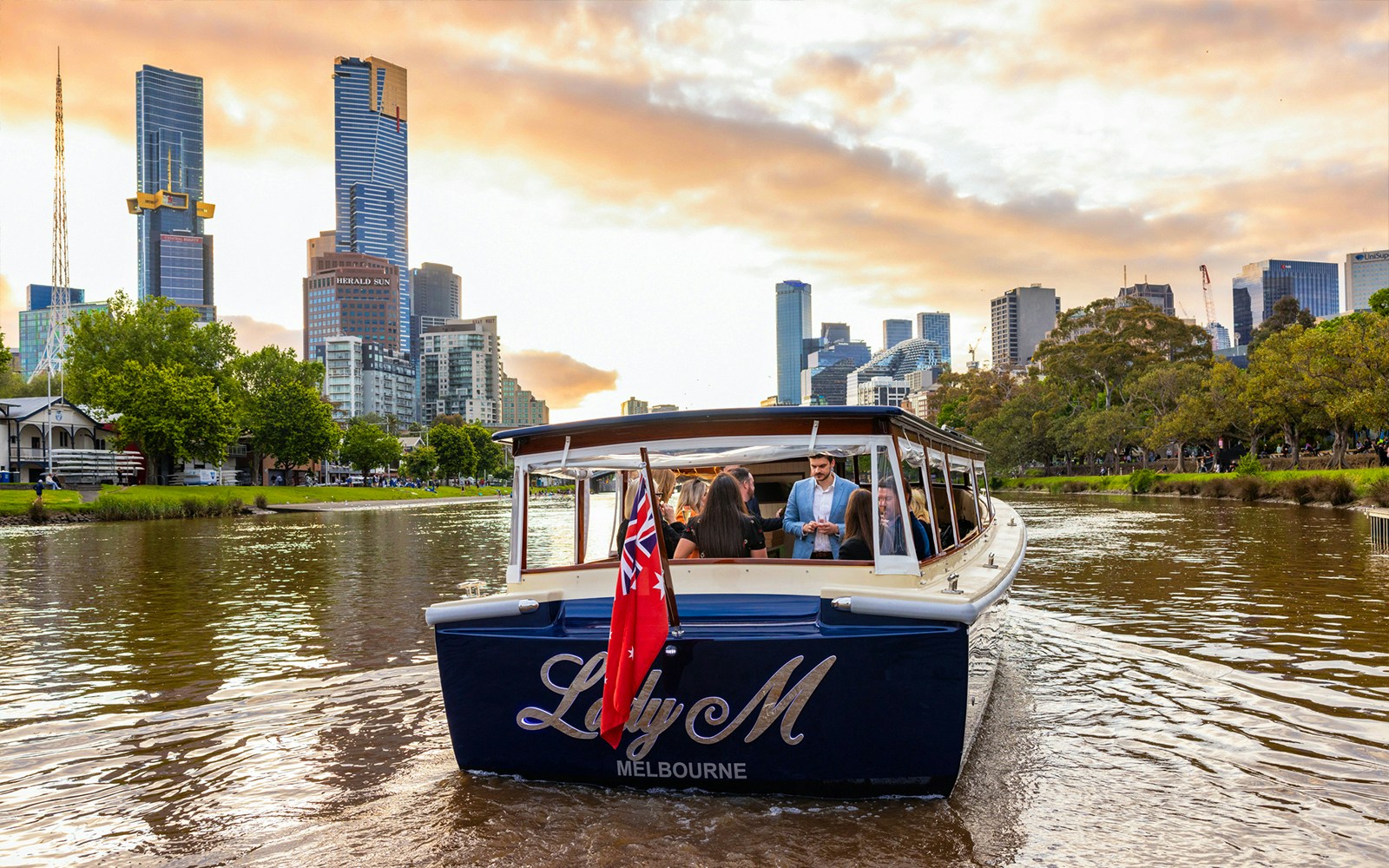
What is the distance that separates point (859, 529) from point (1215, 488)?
5413cm

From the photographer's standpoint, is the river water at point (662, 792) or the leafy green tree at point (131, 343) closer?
the river water at point (662, 792)

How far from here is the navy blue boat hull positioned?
220 inches

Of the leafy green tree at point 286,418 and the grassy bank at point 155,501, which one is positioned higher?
the leafy green tree at point 286,418

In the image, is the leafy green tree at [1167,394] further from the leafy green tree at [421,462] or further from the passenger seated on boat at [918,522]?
the leafy green tree at [421,462]

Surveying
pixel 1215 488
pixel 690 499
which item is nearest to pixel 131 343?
pixel 1215 488

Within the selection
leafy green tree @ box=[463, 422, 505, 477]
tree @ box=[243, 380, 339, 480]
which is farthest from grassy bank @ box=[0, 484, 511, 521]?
leafy green tree @ box=[463, 422, 505, 477]

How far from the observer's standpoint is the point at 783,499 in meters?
10.1

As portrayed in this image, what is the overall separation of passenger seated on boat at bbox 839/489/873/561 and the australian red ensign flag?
4.87ft

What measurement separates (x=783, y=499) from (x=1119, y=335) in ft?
286

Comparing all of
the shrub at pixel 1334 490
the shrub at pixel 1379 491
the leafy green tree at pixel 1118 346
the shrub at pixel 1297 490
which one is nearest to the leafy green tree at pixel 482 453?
the leafy green tree at pixel 1118 346

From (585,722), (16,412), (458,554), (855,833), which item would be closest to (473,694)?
(585,722)

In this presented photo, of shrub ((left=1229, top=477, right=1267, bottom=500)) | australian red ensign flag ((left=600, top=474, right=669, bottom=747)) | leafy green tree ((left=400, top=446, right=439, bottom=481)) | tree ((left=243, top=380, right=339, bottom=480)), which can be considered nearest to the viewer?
australian red ensign flag ((left=600, top=474, right=669, bottom=747))

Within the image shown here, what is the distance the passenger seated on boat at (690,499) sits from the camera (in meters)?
7.71

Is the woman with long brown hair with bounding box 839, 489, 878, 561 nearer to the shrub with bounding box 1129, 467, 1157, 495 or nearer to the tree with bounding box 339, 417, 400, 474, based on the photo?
the shrub with bounding box 1129, 467, 1157, 495
